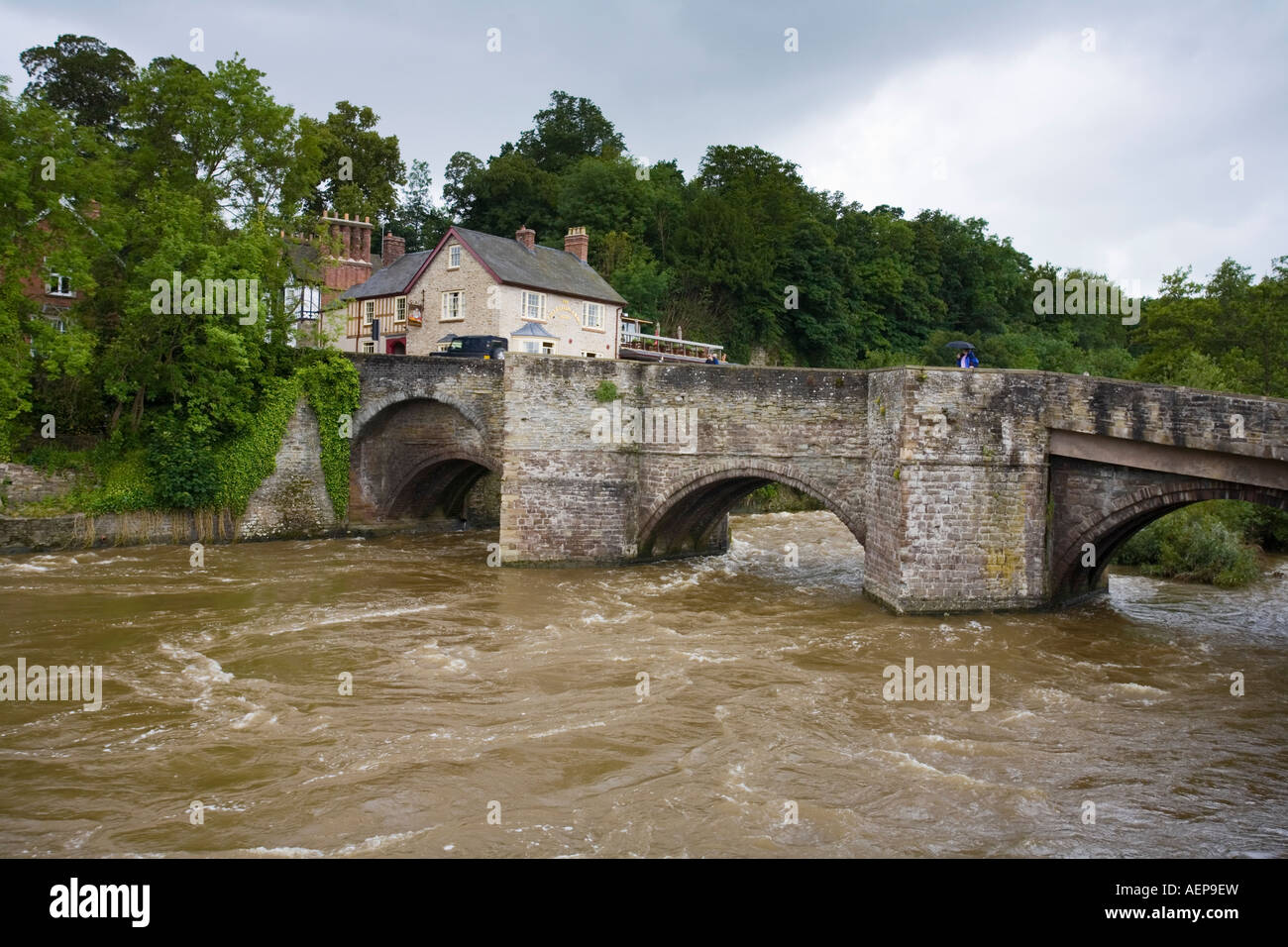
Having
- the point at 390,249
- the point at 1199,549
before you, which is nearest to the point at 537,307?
the point at 390,249

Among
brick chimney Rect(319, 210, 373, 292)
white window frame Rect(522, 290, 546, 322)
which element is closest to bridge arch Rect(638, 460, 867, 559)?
white window frame Rect(522, 290, 546, 322)

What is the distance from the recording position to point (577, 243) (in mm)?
38656

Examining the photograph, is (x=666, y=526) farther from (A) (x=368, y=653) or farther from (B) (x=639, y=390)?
(A) (x=368, y=653)

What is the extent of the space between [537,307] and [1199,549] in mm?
20756

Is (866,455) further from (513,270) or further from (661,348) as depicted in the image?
(661,348)

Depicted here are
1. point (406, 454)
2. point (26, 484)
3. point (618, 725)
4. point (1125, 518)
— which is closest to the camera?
point (618, 725)

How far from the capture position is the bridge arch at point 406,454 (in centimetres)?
2367

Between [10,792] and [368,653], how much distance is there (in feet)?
17.4

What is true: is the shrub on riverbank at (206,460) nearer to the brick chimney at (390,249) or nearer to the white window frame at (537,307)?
the white window frame at (537,307)

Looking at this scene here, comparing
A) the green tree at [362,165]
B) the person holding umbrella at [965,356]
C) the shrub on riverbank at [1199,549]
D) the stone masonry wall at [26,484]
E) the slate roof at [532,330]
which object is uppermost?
the green tree at [362,165]

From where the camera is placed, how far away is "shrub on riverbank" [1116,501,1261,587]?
19969mm

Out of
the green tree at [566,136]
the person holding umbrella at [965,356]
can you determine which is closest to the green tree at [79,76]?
the green tree at [566,136]

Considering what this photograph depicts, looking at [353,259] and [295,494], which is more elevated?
[353,259]

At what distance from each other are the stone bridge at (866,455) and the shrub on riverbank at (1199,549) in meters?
3.95
